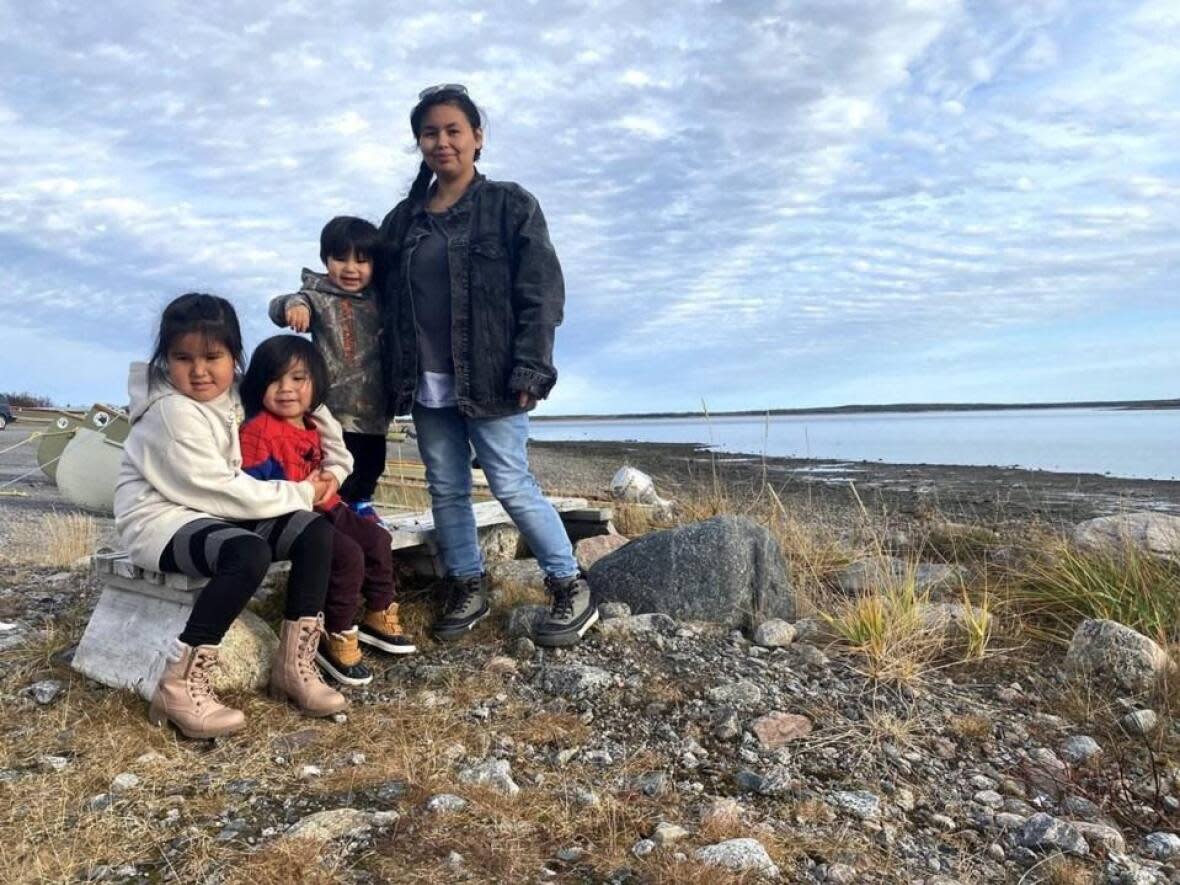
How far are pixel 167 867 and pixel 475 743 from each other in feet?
3.52

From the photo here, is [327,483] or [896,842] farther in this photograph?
[327,483]

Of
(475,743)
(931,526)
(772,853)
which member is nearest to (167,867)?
(475,743)

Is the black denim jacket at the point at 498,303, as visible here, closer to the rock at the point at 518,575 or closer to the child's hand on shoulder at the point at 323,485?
the child's hand on shoulder at the point at 323,485

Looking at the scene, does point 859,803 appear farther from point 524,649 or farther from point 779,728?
point 524,649

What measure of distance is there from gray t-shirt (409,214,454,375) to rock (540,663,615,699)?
1.41 meters

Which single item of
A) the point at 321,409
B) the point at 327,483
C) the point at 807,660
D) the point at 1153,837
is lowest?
the point at 1153,837

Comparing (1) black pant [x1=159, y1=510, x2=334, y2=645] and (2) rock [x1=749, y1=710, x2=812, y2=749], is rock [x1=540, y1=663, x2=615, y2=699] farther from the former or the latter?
(1) black pant [x1=159, y1=510, x2=334, y2=645]

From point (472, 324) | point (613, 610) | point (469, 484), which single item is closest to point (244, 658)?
point (469, 484)

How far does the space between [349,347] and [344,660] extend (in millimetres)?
1381

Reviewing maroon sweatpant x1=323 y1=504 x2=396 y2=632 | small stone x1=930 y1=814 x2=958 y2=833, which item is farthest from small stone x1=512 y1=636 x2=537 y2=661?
small stone x1=930 y1=814 x2=958 y2=833

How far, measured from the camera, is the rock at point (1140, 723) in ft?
11.3

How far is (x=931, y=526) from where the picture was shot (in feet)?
26.6

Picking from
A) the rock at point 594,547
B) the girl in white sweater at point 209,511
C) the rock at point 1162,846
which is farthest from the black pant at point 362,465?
the rock at point 1162,846

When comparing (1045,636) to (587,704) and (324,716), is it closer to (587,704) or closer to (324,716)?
(587,704)
